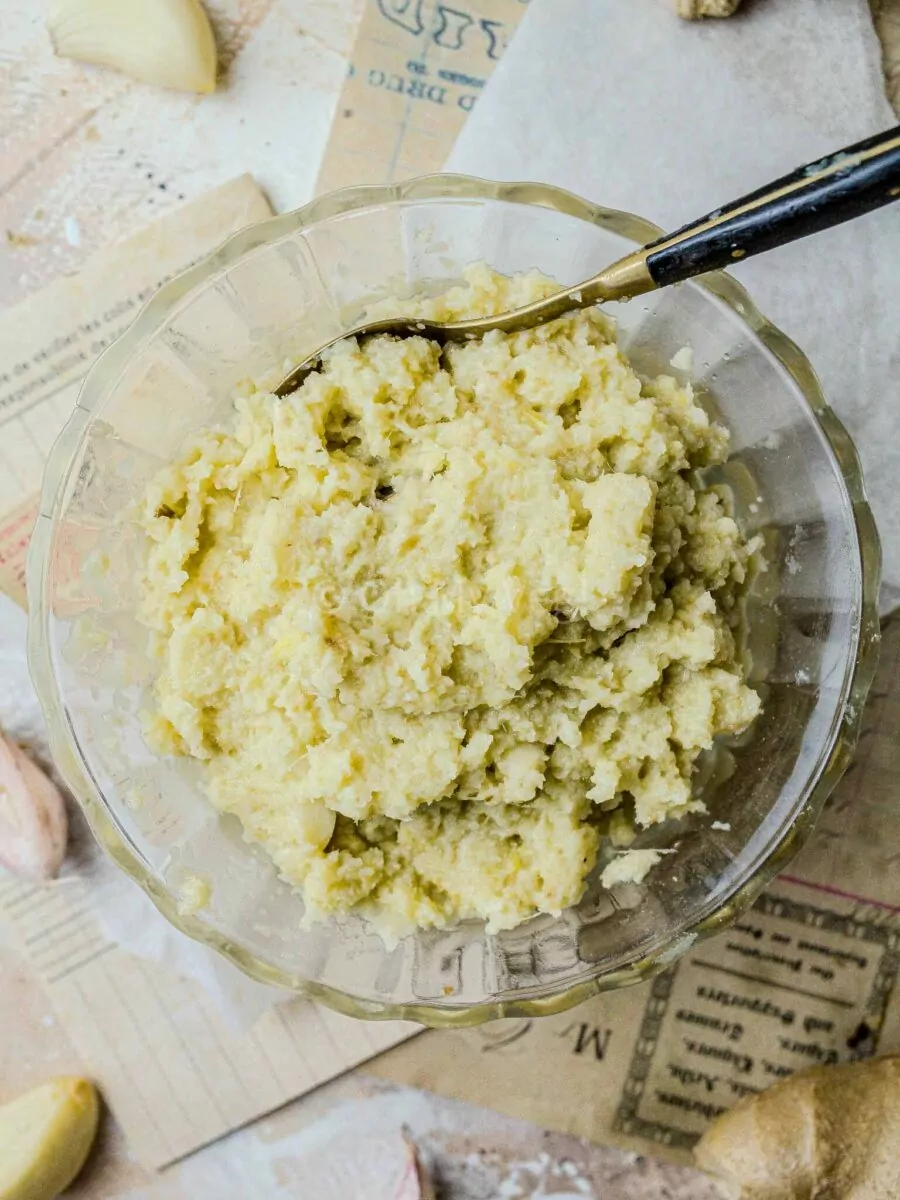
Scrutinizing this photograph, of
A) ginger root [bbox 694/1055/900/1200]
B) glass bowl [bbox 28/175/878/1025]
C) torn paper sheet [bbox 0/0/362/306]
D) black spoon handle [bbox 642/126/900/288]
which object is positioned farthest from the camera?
torn paper sheet [bbox 0/0/362/306]

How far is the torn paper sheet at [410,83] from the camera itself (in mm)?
1494

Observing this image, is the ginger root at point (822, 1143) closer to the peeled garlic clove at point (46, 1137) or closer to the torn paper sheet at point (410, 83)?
the peeled garlic clove at point (46, 1137)

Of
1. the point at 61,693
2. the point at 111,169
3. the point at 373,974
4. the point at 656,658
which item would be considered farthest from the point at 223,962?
the point at 111,169

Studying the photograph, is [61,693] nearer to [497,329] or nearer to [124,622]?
[124,622]

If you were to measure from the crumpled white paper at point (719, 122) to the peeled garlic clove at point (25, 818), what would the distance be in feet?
3.23

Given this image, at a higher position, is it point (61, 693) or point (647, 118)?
point (647, 118)

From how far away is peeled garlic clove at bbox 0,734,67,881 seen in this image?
58.8 inches

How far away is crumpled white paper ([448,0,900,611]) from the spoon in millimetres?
418

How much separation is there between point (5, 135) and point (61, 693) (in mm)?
810

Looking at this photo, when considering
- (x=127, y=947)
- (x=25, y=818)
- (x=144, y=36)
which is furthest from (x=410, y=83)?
(x=127, y=947)

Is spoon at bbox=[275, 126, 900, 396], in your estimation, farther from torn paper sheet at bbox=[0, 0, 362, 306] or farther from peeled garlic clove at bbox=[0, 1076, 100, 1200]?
peeled garlic clove at bbox=[0, 1076, 100, 1200]

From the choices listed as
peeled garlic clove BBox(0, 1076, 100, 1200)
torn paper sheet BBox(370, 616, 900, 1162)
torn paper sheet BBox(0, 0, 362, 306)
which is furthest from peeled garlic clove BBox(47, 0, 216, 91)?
peeled garlic clove BBox(0, 1076, 100, 1200)

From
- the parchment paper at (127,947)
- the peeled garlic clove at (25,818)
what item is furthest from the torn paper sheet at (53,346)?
the peeled garlic clove at (25,818)

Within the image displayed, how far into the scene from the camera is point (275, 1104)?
1.54m
